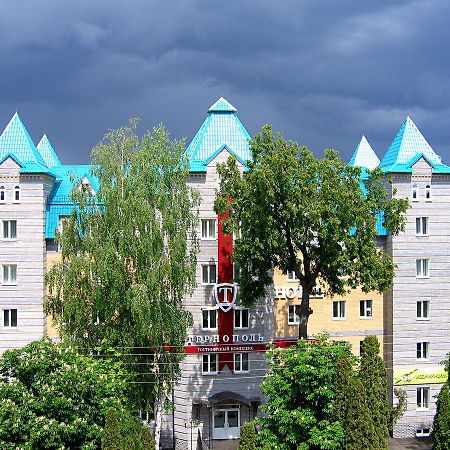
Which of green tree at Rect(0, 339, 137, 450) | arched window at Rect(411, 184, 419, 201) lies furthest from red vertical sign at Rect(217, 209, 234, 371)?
arched window at Rect(411, 184, 419, 201)

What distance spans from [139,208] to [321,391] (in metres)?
11.0

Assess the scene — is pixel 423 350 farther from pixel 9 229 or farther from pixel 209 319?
pixel 9 229

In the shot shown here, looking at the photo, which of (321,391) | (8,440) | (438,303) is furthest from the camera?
(438,303)

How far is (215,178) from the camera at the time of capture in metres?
39.1

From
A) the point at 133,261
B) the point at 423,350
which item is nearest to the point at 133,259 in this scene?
the point at 133,261

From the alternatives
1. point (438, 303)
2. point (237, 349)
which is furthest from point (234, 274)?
point (438, 303)

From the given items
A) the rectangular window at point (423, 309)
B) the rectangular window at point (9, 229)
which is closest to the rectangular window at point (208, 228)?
the rectangular window at point (9, 229)

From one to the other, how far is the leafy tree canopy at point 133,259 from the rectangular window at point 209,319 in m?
5.07

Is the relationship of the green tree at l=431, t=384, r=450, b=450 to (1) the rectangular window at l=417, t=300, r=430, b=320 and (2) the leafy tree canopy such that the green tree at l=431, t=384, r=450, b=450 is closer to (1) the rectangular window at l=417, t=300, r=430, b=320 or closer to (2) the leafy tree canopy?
(1) the rectangular window at l=417, t=300, r=430, b=320

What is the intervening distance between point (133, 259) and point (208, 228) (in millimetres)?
7770

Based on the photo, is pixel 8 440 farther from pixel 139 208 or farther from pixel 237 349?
pixel 237 349

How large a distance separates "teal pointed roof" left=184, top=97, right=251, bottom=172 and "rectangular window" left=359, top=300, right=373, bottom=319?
10601 millimetres

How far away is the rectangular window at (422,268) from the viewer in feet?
134

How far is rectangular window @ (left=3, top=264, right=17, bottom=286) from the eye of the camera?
126 feet
